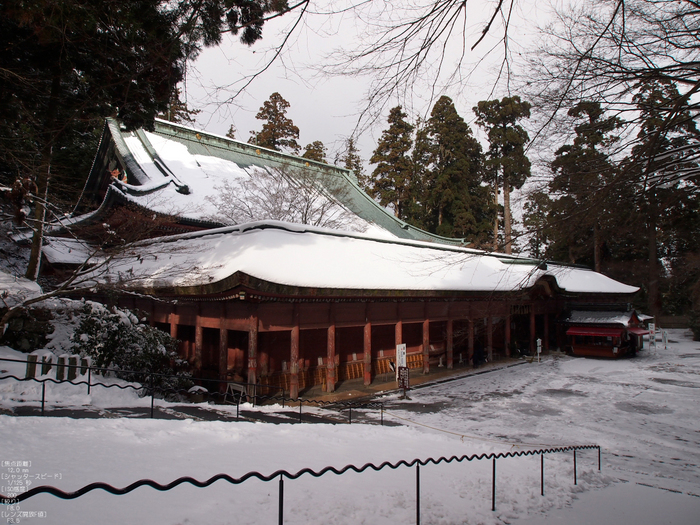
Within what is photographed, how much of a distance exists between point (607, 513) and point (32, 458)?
6670 mm

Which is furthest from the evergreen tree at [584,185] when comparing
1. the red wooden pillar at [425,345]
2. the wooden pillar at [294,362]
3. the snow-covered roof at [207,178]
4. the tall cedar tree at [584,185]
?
the snow-covered roof at [207,178]

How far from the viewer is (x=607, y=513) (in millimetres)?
5441

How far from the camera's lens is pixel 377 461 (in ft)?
19.2

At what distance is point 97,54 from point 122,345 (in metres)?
7.35

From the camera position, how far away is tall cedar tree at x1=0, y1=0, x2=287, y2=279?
3.95 metres

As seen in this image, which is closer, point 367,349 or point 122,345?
point 122,345

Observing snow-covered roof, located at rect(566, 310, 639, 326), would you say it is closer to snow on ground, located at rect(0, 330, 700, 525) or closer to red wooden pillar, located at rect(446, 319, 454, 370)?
red wooden pillar, located at rect(446, 319, 454, 370)

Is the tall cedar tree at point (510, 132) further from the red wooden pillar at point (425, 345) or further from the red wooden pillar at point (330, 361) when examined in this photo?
the red wooden pillar at point (330, 361)

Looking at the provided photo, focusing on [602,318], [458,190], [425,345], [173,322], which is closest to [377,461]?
[173,322]

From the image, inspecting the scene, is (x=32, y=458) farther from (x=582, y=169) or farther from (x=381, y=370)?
(x=381, y=370)

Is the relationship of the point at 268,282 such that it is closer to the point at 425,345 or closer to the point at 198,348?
the point at 198,348

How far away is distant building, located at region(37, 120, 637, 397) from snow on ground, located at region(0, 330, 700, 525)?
9.40 ft

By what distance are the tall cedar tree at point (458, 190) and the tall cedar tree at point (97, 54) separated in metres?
22.1

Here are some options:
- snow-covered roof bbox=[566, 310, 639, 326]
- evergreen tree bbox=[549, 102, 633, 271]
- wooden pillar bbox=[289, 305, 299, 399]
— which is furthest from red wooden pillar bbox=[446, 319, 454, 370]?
evergreen tree bbox=[549, 102, 633, 271]
